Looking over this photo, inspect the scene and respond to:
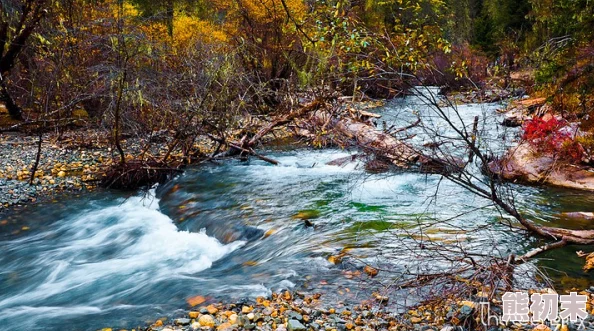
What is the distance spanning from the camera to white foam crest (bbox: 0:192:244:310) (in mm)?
5602

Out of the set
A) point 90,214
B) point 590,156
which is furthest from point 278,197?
point 590,156

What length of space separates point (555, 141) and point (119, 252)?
8.15 metres

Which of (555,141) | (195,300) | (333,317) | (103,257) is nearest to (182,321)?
(195,300)

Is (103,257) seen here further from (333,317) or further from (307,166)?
(307,166)

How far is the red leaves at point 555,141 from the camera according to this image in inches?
357

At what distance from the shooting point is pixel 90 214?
7.97 metres

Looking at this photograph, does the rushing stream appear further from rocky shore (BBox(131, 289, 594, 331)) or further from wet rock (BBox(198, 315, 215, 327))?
wet rock (BBox(198, 315, 215, 327))

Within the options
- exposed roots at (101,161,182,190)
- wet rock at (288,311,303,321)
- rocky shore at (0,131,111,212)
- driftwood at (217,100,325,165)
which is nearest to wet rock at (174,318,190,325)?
wet rock at (288,311,303,321)

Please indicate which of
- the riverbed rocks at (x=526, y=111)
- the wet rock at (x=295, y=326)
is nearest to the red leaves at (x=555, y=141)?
the riverbed rocks at (x=526, y=111)

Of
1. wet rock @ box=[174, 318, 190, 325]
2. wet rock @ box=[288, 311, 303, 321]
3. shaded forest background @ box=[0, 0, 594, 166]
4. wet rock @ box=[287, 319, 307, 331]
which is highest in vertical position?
shaded forest background @ box=[0, 0, 594, 166]

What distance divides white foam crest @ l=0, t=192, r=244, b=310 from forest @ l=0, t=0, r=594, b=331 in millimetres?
35

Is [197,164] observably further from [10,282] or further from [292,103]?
[10,282]

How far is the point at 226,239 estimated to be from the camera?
6672mm

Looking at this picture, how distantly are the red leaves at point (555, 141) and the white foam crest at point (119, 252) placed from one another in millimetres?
6410
